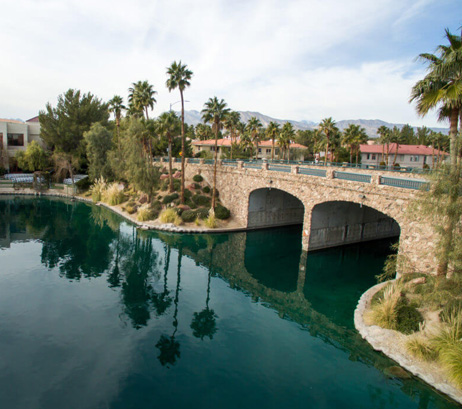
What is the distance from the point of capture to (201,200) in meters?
44.0

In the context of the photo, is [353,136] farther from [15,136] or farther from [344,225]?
[15,136]

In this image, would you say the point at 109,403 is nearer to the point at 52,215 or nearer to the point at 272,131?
the point at 52,215

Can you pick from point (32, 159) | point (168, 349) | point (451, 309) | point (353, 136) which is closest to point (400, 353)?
point (451, 309)

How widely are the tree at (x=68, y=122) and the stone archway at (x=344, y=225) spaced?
178 feet

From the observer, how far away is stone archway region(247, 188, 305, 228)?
4042 cm

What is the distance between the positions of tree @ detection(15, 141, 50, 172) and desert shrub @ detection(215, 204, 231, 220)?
153 feet

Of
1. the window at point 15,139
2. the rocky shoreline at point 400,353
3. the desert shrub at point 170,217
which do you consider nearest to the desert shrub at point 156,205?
the desert shrub at point 170,217

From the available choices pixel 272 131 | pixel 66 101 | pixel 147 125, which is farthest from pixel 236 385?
pixel 66 101

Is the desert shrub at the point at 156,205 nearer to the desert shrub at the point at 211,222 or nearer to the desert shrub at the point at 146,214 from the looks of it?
the desert shrub at the point at 146,214

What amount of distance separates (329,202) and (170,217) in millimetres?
19115

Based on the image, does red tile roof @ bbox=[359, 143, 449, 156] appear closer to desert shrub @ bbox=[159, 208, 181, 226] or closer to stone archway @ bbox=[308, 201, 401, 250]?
stone archway @ bbox=[308, 201, 401, 250]

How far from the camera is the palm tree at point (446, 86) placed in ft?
53.0

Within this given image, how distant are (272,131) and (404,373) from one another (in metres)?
47.8

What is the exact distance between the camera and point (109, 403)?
41.7ft
